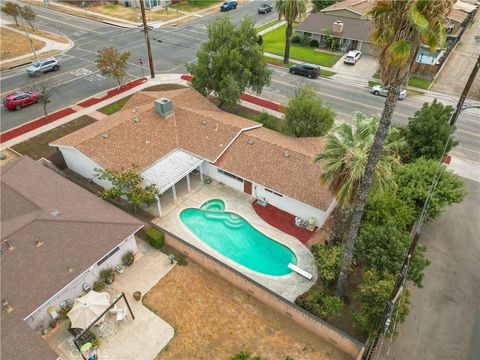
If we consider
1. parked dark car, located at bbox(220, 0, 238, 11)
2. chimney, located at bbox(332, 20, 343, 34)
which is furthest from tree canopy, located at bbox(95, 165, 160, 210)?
parked dark car, located at bbox(220, 0, 238, 11)

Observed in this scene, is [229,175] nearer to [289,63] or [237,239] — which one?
[237,239]

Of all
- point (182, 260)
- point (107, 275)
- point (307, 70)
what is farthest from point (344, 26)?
point (107, 275)

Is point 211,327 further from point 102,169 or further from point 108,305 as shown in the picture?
point 102,169

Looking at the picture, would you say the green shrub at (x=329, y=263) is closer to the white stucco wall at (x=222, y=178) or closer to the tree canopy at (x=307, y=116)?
the white stucco wall at (x=222, y=178)

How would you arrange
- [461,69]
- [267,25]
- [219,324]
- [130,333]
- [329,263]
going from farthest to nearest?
1. [267,25]
2. [461,69]
3. [329,263]
4. [219,324]
5. [130,333]

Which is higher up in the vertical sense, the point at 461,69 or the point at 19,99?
the point at 461,69

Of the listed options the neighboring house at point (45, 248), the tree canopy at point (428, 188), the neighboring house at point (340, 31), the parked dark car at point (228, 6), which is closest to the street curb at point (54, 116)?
the neighboring house at point (45, 248)

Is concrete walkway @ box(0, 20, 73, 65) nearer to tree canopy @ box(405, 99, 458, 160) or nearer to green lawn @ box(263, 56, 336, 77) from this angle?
green lawn @ box(263, 56, 336, 77)

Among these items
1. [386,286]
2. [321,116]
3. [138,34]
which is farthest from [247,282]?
[138,34]
